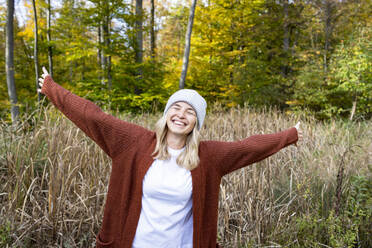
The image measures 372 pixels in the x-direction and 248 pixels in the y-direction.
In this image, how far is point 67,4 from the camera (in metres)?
11.9

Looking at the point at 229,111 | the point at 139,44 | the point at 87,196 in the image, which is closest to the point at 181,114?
the point at 87,196

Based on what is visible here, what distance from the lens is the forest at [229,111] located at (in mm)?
2301

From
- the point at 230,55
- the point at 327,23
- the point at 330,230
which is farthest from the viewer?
the point at 230,55

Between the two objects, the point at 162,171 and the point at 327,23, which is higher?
the point at 327,23

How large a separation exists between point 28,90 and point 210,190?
1229 cm

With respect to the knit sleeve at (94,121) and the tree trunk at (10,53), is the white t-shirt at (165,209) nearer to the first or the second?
the knit sleeve at (94,121)

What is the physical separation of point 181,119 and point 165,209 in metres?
0.51

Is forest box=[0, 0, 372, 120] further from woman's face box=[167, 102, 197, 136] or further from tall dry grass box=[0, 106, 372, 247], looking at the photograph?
woman's face box=[167, 102, 197, 136]

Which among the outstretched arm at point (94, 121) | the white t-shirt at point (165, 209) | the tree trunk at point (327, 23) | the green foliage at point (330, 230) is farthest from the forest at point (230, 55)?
the white t-shirt at point (165, 209)

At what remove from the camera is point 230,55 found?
32.9 feet

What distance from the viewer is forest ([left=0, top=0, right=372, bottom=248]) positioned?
7.55 ft

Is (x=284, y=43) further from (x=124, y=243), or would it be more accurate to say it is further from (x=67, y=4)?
(x=124, y=243)

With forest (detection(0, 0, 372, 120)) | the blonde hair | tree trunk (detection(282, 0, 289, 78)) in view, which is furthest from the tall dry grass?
tree trunk (detection(282, 0, 289, 78))

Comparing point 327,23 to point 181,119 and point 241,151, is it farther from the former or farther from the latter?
point 181,119
